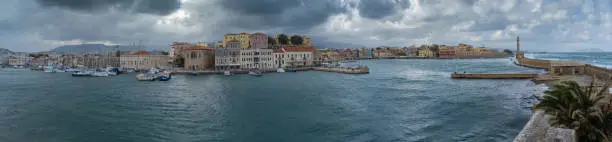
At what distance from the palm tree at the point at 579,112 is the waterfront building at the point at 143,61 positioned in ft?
182

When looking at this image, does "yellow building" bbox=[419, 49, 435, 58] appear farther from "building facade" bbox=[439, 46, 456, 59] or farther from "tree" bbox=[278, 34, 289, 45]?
"tree" bbox=[278, 34, 289, 45]

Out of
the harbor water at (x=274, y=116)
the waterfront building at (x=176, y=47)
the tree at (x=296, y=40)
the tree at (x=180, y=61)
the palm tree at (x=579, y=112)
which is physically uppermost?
the tree at (x=296, y=40)

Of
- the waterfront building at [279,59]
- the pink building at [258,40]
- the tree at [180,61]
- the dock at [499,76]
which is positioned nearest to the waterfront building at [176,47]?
the tree at [180,61]

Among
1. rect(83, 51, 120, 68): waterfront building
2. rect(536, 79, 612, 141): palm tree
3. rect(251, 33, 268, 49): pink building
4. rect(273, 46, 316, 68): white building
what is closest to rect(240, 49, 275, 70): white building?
rect(273, 46, 316, 68): white building

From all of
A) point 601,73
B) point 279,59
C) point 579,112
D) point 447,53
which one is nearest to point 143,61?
point 279,59

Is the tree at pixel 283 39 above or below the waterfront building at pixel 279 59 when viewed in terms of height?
above

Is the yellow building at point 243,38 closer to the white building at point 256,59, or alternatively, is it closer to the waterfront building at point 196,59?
the white building at point 256,59

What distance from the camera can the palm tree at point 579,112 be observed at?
25.6 ft

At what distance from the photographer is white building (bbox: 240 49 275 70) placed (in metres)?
50.3

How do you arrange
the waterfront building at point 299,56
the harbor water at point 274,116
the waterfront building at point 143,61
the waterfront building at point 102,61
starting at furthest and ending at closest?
the waterfront building at point 102,61 < the waterfront building at point 143,61 < the waterfront building at point 299,56 < the harbor water at point 274,116

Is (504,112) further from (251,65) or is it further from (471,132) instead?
(251,65)

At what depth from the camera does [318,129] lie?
13.0 meters

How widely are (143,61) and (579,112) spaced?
58107 mm

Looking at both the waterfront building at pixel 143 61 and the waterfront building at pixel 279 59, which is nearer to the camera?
the waterfront building at pixel 279 59
